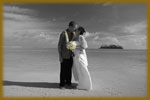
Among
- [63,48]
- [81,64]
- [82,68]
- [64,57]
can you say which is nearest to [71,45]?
[63,48]

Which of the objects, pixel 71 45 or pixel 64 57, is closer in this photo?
pixel 71 45

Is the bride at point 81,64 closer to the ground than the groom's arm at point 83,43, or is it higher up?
closer to the ground

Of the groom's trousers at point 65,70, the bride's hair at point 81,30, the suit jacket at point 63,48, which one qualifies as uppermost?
the bride's hair at point 81,30

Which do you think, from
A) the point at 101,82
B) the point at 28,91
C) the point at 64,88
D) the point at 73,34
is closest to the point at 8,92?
the point at 28,91

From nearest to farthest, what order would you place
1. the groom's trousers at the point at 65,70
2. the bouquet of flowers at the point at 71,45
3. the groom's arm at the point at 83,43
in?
the groom's arm at the point at 83,43 → the bouquet of flowers at the point at 71,45 → the groom's trousers at the point at 65,70

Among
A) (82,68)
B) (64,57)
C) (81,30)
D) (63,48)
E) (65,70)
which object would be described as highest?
(81,30)

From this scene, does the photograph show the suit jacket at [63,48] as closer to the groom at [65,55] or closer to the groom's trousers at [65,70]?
the groom at [65,55]

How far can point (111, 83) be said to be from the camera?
6727 millimetres

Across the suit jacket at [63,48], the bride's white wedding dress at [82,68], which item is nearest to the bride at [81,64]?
the bride's white wedding dress at [82,68]

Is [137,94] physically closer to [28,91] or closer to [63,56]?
[63,56]

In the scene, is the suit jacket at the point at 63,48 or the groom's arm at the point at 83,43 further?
the suit jacket at the point at 63,48

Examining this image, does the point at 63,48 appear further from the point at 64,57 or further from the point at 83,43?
the point at 83,43

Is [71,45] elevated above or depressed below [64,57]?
above

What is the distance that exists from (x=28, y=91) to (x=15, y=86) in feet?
2.65
